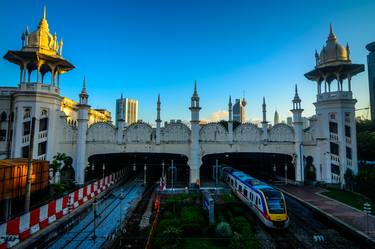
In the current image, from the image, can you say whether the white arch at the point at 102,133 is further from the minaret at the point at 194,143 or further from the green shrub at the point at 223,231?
the green shrub at the point at 223,231

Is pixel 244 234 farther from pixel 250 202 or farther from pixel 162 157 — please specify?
pixel 162 157

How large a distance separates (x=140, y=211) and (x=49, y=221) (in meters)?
7.84

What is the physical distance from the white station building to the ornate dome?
0.49 feet

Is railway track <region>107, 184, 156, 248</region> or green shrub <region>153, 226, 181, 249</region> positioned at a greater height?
green shrub <region>153, 226, 181, 249</region>

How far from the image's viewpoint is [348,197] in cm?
2738

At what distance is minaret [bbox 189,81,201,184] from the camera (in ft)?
105

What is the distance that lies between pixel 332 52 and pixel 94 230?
127 ft

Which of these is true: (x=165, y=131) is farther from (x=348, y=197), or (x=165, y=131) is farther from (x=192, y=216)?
(x=348, y=197)

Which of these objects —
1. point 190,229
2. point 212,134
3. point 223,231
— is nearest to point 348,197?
point 212,134

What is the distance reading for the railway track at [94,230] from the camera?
15.6 metres

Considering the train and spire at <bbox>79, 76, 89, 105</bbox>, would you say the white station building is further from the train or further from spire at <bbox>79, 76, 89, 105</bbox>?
the train

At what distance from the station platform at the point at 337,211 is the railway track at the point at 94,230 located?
18718mm

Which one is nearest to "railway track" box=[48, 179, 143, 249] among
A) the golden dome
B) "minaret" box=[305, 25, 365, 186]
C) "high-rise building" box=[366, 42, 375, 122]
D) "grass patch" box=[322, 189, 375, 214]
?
the golden dome

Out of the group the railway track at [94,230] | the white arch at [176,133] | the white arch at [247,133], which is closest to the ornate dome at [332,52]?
the white arch at [247,133]
